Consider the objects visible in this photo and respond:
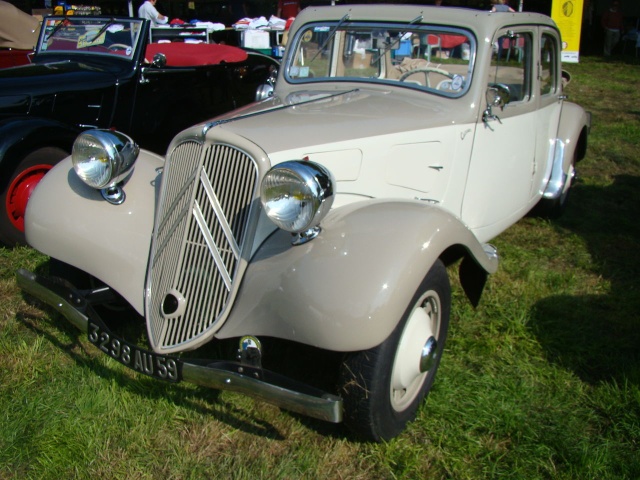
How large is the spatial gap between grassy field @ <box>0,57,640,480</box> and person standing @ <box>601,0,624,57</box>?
13709mm

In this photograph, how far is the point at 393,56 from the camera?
10.7 feet

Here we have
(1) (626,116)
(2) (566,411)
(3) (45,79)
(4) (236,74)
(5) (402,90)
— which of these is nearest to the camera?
(2) (566,411)

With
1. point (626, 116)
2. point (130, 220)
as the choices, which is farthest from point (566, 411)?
point (626, 116)

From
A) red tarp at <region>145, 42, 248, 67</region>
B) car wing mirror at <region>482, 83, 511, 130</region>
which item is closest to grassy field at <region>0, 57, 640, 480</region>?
car wing mirror at <region>482, 83, 511, 130</region>

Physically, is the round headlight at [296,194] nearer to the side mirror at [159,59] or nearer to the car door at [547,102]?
the car door at [547,102]

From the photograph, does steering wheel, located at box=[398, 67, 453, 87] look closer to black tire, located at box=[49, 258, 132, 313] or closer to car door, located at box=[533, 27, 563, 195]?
car door, located at box=[533, 27, 563, 195]

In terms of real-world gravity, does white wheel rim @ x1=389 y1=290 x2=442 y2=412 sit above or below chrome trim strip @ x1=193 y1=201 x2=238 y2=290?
below

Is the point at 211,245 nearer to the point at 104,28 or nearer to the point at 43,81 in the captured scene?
the point at 43,81

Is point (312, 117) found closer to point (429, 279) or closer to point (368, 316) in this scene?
point (429, 279)

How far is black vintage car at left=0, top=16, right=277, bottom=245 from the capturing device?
397cm

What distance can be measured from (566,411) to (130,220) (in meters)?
1.99

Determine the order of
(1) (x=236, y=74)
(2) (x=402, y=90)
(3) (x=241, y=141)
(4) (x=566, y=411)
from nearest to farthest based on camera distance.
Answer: (3) (x=241, y=141)
(4) (x=566, y=411)
(2) (x=402, y=90)
(1) (x=236, y=74)

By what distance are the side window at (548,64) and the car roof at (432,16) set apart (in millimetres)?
296

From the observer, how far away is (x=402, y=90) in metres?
3.14
